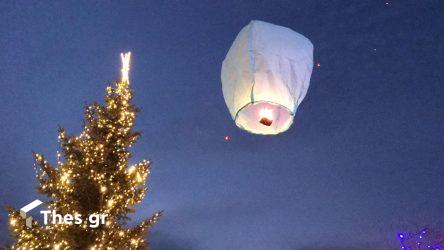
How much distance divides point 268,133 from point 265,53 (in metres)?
1.03

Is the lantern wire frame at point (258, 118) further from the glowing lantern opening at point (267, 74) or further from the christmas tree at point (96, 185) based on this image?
the christmas tree at point (96, 185)

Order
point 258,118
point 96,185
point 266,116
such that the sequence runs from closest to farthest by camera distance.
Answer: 1. point 266,116
2. point 258,118
3. point 96,185

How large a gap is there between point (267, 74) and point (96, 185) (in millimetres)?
9031

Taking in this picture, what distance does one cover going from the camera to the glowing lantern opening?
413cm

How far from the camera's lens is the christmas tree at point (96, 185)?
11.5 metres

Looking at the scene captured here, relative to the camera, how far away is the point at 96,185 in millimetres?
12070

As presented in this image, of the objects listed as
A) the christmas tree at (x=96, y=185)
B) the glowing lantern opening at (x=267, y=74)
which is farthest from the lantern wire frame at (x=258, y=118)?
the christmas tree at (x=96, y=185)

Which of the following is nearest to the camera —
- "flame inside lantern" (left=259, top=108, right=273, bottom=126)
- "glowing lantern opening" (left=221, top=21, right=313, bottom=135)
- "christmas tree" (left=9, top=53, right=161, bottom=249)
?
"glowing lantern opening" (left=221, top=21, right=313, bottom=135)

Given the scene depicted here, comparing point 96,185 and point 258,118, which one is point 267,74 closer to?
point 258,118

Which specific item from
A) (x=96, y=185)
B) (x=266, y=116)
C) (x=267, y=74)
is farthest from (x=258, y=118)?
(x=96, y=185)

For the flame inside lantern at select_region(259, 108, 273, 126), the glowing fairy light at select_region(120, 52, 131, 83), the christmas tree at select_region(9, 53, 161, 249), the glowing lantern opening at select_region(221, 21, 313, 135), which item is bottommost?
the flame inside lantern at select_region(259, 108, 273, 126)

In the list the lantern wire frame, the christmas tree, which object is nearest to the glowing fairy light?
the christmas tree

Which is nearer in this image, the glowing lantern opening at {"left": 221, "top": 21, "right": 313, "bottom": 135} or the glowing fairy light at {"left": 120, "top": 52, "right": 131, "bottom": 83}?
the glowing lantern opening at {"left": 221, "top": 21, "right": 313, "bottom": 135}

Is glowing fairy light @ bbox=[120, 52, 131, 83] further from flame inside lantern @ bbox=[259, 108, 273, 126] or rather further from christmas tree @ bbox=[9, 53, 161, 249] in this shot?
flame inside lantern @ bbox=[259, 108, 273, 126]
